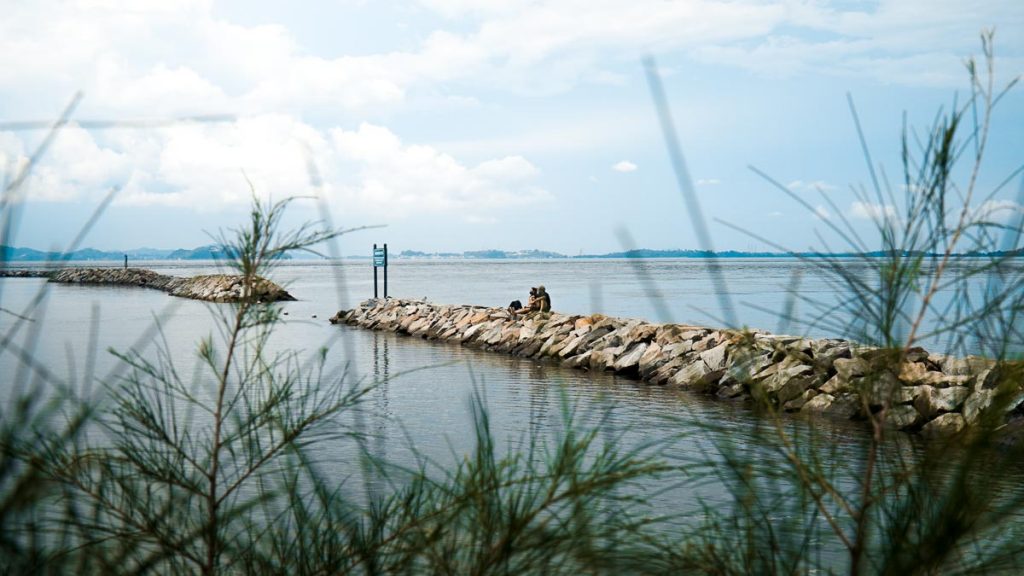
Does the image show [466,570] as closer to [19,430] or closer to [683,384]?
[19,430]

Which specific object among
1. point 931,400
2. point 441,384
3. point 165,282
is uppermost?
point 165,282

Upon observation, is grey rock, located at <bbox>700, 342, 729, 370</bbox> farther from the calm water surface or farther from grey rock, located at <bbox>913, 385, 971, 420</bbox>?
grey rock, located at <bbox>913, 385, 971, 420</bbox>

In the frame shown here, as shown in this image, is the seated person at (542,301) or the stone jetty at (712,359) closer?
the stone jetty at (712,359)

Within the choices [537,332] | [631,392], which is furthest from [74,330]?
[631,392]

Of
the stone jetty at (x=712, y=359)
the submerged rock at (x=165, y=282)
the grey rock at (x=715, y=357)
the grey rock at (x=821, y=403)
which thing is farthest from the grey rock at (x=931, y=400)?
the submerged rock at (x=165, y=282)

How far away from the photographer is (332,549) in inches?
73.4

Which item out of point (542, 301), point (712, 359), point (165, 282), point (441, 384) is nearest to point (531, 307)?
point (542, 301)

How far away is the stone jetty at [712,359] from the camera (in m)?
3.92

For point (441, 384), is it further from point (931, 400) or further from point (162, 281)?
point (162, 281)

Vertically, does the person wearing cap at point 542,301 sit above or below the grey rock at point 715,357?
above

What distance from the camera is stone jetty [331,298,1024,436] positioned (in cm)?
392

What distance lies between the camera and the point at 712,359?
11.9 m

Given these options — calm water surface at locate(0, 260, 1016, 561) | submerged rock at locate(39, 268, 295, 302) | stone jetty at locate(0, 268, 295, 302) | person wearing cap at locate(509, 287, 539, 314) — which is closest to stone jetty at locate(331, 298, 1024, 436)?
person wearing cap at locate(509, 287, 539, 314)

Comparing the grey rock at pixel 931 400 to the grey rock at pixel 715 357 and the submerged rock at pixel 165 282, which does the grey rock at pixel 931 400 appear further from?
the submerged rock at pixel 165 282
